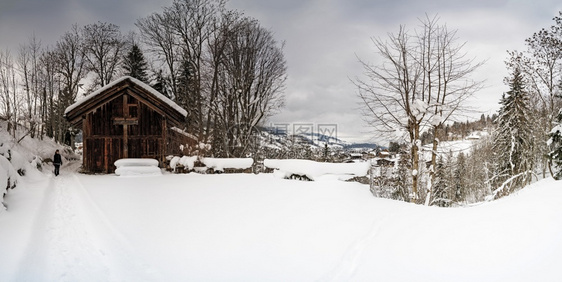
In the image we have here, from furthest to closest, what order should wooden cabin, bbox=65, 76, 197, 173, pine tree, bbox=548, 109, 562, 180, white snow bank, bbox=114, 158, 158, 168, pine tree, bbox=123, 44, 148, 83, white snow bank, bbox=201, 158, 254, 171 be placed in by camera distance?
1. pine tree, bbox=123, 44, 148, 83
2. wooden cabin, bbox=65, 76, 197, 173
3. white snow bank, bbox=114, 158, 158, 168
4. white snow bank, bbox=201, 158, 254, 171
5. pine tree, bbox=548, 109, 562, 180

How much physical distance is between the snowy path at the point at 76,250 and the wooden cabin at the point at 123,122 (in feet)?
31.7

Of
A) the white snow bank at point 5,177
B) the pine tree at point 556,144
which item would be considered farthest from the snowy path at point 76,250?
the pine tree at point 556,144

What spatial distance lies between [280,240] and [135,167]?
1164 centimetres

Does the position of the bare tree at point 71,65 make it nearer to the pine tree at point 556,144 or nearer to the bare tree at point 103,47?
the bare tree at point 103,47

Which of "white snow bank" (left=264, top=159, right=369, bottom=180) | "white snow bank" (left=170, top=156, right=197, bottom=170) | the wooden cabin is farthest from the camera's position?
the wooden cabin

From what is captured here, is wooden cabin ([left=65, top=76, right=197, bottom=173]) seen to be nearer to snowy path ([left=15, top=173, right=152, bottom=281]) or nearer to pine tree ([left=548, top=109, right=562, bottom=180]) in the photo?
snowy path ([left=15, top=173, right=152, bottom=281])

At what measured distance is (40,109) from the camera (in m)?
33.0

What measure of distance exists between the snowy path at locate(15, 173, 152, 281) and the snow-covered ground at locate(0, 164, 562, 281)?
0.02 m

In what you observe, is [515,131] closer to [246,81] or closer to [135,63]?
[246,81]

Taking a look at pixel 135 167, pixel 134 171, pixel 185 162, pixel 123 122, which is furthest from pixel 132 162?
pixel 123 122

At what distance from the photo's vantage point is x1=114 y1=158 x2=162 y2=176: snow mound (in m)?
14.7

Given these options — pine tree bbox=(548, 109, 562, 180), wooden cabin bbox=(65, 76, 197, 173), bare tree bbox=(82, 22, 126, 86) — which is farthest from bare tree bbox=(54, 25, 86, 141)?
pine tree bbox=(548, 109, 562, 180)

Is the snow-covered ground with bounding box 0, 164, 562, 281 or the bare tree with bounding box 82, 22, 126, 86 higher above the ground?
the bare tree with bounding box 82, 22, 126, 86

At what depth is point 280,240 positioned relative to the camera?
558cm
